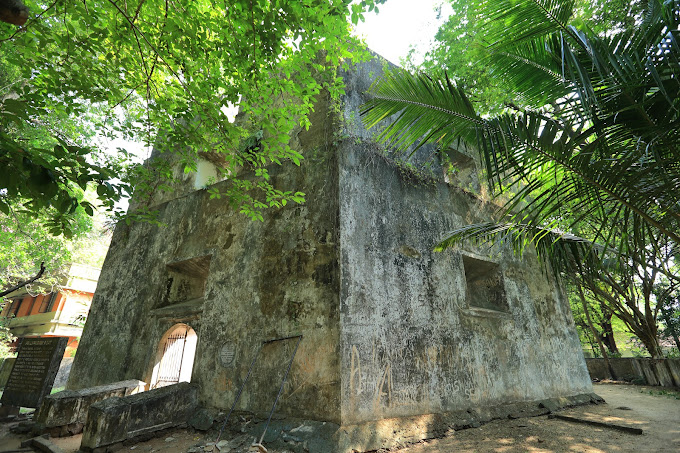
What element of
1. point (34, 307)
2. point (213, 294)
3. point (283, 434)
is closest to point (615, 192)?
point (283, 434)

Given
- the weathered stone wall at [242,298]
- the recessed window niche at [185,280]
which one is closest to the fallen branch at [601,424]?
the weathered stone wall at [242,298]

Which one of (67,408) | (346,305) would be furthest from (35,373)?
(346,305)

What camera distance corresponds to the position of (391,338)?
4645mm

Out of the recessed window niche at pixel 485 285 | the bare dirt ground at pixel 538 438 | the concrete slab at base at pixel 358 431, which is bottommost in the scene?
the bare dirt ground at pixel 538 438

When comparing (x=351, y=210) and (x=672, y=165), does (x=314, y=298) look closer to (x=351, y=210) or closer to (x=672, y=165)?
(x=351, y=210)

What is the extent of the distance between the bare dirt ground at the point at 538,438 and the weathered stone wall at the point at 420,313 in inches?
17.8

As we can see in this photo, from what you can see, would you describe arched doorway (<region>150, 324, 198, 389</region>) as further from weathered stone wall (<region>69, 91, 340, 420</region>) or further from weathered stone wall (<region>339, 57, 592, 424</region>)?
weathered stone wall (<region>339, 57, 592, 424</region>)

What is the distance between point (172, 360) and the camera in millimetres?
6730

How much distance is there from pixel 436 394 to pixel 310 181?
368 centimetres

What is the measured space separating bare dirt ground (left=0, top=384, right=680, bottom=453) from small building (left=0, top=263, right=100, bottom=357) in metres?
14.2

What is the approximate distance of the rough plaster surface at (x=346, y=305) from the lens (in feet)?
14.5

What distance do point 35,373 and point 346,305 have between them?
19.1 feet

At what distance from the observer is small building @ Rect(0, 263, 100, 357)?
16969 mm

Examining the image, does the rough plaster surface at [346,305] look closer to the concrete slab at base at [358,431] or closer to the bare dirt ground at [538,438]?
the concrete slab at base at [358,431]
